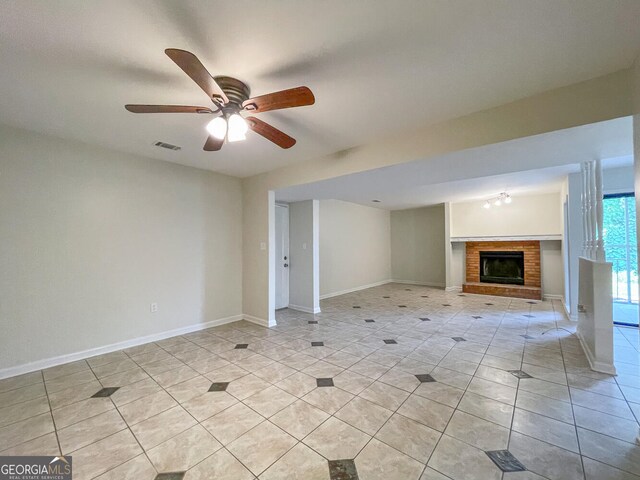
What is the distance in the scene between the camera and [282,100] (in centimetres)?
161

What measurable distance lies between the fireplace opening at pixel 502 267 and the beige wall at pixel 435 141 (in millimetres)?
5395

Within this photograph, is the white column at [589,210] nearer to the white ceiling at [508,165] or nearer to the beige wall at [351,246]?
the white ceiling at [508,165]

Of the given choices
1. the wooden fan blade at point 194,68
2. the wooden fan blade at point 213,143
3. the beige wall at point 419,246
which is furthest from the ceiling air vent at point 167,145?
the beige wall at point 419,246

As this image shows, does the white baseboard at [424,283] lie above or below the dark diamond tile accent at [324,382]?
above

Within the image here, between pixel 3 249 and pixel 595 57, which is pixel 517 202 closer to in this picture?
pixel 595 57

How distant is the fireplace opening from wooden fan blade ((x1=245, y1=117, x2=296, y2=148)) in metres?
6.61

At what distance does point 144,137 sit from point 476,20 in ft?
10.2

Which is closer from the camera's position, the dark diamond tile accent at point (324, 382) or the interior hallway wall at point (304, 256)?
the dark diamond tile accent at point (324, 382)

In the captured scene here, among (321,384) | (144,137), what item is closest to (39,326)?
(144,137)

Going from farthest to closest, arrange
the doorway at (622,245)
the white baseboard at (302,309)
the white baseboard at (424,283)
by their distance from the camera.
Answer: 1. the white baseboard at (424,283)
2. the white baseboard at (302,309)
3. the doorway at (622,245)

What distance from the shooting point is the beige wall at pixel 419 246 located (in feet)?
24.5

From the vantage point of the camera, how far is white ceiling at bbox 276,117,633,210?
2129 mm

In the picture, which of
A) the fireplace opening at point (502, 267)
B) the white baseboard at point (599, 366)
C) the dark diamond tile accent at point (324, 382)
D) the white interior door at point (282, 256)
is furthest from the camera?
the fireplace opening at point (502, 267)

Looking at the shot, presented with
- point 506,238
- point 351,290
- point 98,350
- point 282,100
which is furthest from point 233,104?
point 506,238
